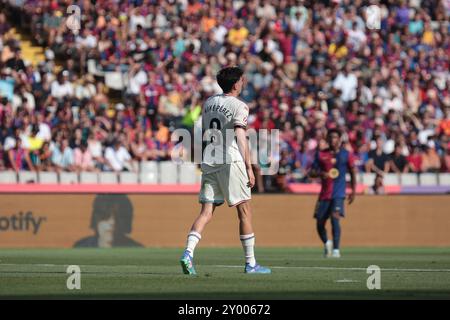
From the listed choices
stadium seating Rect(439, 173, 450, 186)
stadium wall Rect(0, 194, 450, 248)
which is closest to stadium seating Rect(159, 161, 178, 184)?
stadium wall Rect(0, 194, 450, 248)

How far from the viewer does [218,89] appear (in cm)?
3219

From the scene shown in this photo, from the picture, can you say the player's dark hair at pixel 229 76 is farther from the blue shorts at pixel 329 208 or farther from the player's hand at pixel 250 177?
the blue shorts at pixel 329 208

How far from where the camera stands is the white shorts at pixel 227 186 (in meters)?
15.7

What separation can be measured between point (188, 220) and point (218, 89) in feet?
16.9

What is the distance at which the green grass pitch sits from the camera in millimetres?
12602

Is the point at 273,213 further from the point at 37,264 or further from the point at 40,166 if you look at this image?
the point at 37,264

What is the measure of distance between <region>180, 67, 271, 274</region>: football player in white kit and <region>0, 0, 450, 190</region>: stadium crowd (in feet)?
40.6

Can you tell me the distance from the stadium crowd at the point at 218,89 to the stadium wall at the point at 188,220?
3.66ft

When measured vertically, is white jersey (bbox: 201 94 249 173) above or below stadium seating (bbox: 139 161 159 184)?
above

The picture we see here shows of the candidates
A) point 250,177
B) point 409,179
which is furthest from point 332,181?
point 409,179

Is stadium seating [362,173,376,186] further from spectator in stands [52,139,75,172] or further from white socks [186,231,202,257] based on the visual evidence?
white socks [186,231,202,257]

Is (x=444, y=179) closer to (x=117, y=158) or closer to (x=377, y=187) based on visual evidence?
(x=377, y=187)

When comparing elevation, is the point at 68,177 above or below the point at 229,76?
below

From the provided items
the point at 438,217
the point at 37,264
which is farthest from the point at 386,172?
the point at 37,264
